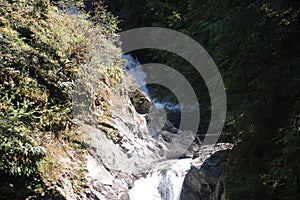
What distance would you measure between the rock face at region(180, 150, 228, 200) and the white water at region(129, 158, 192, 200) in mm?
227

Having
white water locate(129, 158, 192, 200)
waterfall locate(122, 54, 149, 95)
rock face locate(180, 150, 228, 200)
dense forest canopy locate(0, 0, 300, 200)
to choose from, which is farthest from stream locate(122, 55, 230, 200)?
waterfall locate(122, 54, 149, 95)

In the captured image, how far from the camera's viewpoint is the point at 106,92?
25.5ft

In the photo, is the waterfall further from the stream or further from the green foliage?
the green foliage

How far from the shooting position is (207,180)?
23.0ft

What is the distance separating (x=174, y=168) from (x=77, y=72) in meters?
3.38

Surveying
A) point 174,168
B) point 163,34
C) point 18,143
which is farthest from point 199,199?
point 163,34

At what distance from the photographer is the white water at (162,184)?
756 centimetres

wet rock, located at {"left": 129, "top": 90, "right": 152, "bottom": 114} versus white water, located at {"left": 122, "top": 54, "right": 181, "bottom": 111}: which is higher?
white water, located at {"left": 122, "top": 54, "right": 181, "bottom": 111}

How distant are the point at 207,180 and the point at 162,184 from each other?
49.6 inches

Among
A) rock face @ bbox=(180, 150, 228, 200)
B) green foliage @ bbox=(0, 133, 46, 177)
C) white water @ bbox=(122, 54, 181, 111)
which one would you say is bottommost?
green foliage @ bbox=(0, 133, 46, 177)

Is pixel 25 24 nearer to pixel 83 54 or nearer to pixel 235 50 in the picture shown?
pixel 83 54

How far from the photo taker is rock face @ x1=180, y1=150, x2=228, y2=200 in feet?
22.3

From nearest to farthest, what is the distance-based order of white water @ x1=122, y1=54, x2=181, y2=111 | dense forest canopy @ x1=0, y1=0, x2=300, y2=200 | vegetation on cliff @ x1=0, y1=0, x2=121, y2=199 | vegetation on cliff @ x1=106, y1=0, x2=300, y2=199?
vegetation on cliff @ x1=106, y1=0, x2=300, y2=199 < dense forest canopy @ x1=0, y1=0, x2=300, y2=200 < vegetation on cliff @ x1=0, y1=0, x2=121, y2=199 < white water @ x1=122, y1=54, x2=181, y2=111

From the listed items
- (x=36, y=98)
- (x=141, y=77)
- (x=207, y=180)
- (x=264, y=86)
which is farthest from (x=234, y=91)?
(x=141, y=77)
